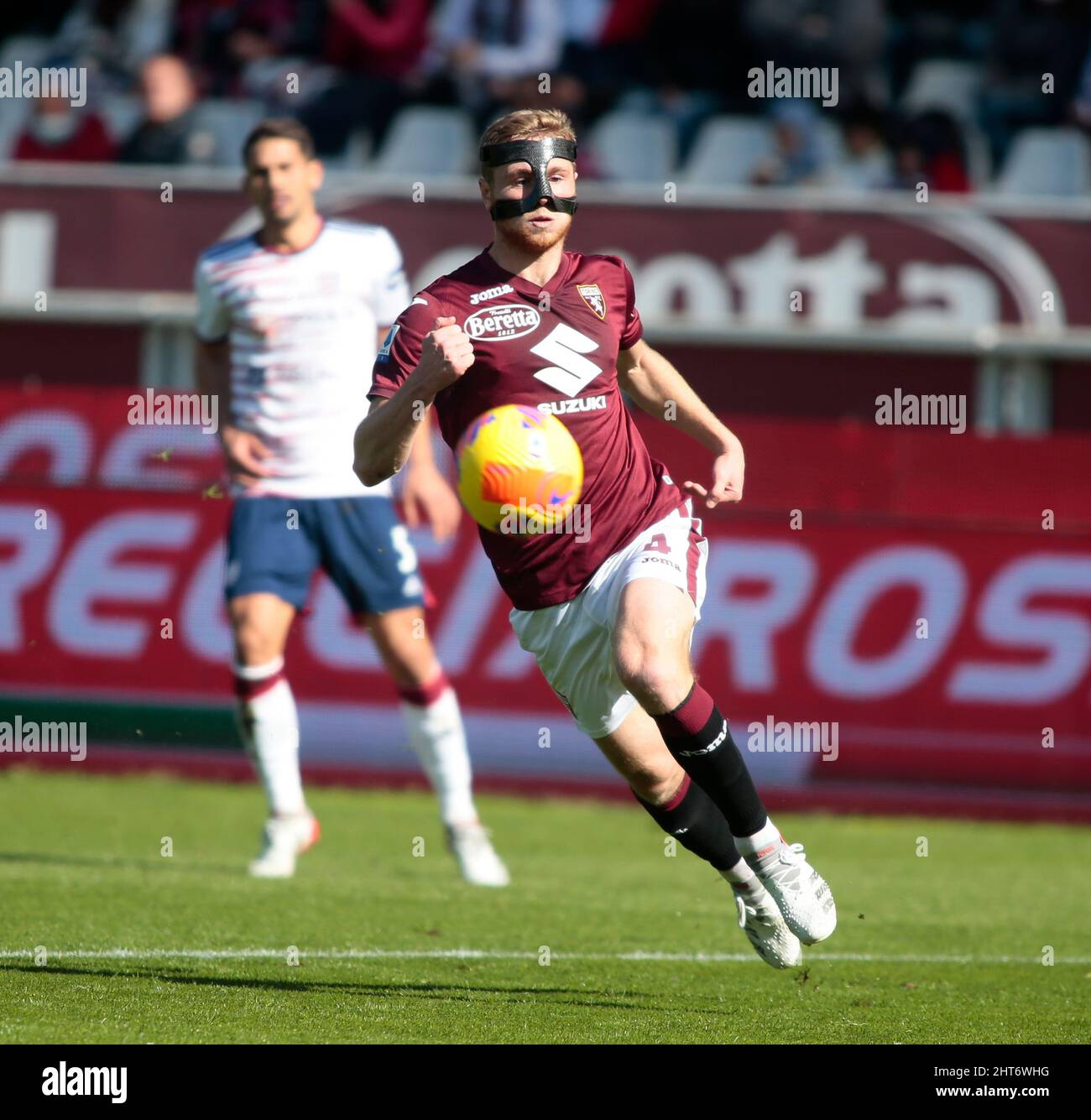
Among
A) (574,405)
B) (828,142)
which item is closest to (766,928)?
(574,405)

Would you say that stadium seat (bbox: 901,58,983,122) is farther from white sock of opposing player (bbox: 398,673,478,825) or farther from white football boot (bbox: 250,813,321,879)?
white football boot (bbox: 250,813,321,879)

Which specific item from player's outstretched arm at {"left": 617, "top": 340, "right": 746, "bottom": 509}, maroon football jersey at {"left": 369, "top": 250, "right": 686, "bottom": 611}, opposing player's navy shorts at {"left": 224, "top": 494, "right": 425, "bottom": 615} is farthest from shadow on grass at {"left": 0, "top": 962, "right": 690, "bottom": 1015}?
opposing player's navy shorts at {"left": 224, "top": 494, "right": 425, "bottom": 615}

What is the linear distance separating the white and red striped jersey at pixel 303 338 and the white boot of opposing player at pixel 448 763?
0.91 metres

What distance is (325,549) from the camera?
7.74m

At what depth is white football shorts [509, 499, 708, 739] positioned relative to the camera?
5.52 meters

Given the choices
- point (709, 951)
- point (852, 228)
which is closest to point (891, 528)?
point (852, 228)

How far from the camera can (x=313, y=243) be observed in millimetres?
7840

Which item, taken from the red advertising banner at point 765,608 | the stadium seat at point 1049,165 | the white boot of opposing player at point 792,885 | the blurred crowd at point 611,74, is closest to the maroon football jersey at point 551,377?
the white boot of opposing player at point 792,885

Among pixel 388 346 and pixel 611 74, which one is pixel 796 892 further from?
pixel 611 74

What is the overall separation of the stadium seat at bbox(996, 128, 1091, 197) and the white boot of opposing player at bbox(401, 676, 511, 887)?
26.7 ft

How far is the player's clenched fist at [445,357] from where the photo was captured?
4930mm

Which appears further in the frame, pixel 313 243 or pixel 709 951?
pixel 313 243

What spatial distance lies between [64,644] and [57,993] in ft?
18.7
